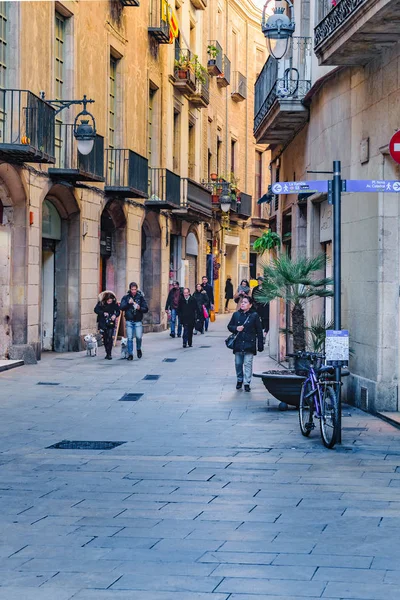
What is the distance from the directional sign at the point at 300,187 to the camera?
11.0m

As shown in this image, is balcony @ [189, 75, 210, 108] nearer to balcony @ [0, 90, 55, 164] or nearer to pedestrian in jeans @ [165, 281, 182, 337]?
pedestrian in jeans @ [165, 281, 182, 337]

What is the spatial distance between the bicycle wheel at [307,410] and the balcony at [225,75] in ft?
107

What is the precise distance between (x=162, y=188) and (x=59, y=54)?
31.8 feet

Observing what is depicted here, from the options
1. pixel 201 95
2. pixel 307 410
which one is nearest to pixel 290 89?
pixel 307 410

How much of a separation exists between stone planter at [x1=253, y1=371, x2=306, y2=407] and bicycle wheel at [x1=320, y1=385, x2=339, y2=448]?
2588mm

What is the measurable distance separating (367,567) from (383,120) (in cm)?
828

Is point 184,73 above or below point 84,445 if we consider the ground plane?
above

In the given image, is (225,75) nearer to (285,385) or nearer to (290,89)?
(290,89)

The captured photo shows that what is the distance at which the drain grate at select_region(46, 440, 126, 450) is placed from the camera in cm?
1076

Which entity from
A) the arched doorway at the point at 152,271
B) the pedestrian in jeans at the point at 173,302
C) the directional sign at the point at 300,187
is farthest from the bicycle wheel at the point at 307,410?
the arched doorway at the point at 152,271

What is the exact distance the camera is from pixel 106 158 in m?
26.3

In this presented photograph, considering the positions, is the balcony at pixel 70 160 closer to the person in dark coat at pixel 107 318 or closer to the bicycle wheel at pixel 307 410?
the person in dark coat at pixel 107 318

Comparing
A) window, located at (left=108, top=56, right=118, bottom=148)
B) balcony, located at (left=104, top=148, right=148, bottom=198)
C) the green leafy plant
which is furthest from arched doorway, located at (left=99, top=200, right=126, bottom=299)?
the green leafy plant

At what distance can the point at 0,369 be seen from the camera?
18.9 meters
